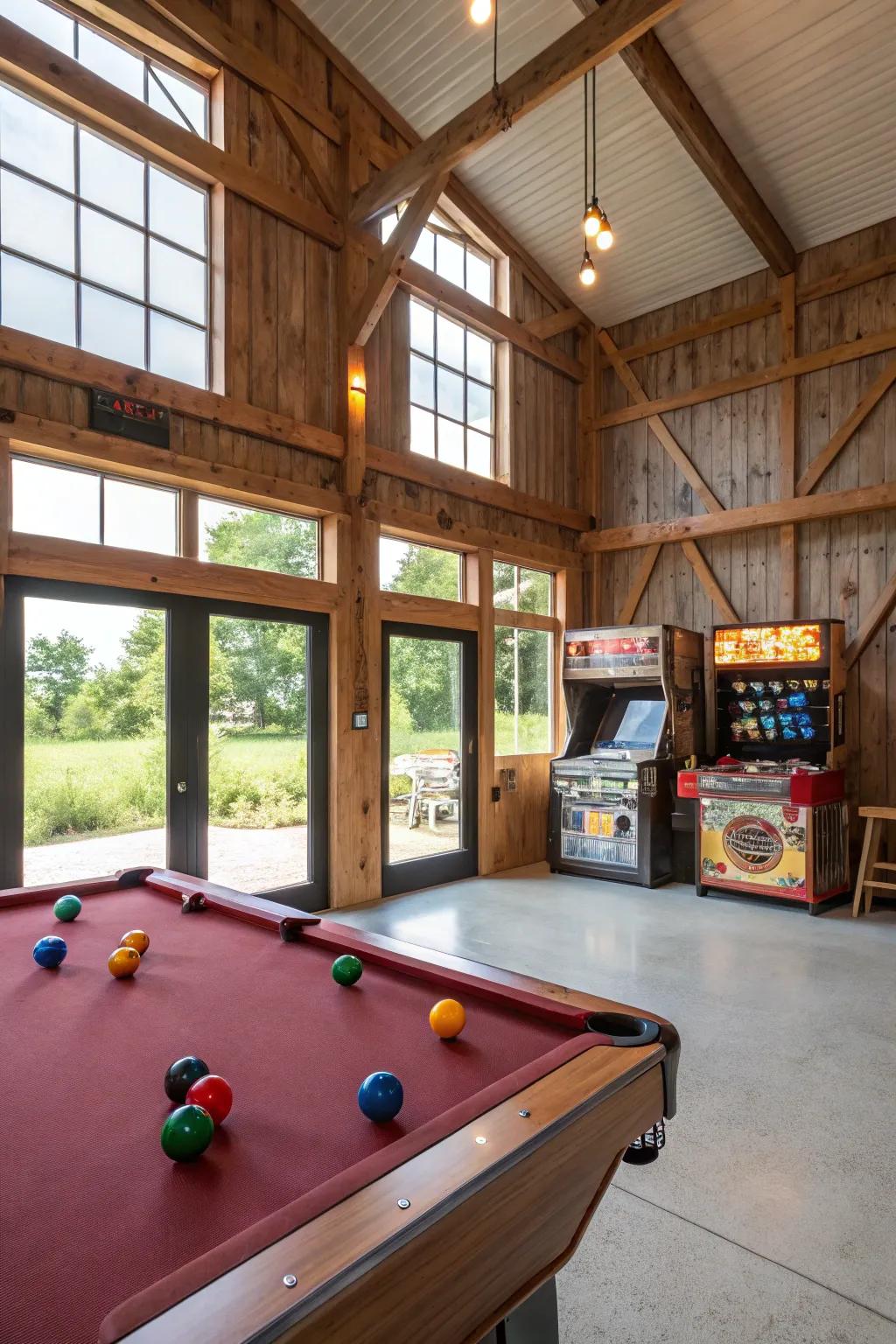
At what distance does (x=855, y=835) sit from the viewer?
5.73m

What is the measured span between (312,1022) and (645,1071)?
0.65m

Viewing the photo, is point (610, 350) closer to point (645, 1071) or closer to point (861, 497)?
point (861, 497)

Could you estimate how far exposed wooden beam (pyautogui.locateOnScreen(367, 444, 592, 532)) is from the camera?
5.31 meters

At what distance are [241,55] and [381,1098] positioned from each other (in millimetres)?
5340

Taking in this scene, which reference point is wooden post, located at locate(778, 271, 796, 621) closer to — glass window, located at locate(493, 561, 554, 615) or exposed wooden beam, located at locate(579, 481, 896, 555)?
exposed wooden beam, located at locate(579, 481, 896, 555)

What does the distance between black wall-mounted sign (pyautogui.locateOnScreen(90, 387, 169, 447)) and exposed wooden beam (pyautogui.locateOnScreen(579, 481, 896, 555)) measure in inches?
161

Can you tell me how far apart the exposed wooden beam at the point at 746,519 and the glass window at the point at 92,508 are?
13.1 feet

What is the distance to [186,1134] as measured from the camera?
1.06 meters

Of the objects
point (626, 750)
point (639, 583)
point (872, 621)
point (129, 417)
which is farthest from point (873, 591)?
point (129, 417)

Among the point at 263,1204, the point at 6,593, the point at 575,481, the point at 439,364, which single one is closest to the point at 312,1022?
the point at 263,1204

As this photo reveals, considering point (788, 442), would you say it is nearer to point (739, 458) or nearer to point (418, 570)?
point (739, 458)

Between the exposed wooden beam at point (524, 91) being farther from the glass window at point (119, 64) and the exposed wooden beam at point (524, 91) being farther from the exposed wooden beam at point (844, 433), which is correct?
the exposed wooden beam at point (844, 433)

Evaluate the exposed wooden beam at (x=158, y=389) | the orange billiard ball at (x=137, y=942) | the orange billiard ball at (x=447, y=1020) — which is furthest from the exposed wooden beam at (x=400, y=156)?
the orange billiard ball at (x=447, y=1020)

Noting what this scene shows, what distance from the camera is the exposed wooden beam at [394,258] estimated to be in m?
4.79
